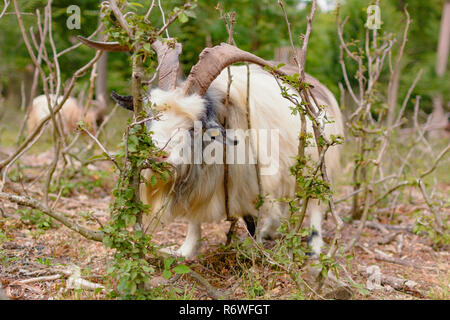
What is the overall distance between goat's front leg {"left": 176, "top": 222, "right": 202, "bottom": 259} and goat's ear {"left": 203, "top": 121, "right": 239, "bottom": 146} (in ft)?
3.79

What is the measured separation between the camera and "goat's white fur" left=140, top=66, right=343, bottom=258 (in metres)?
2.91

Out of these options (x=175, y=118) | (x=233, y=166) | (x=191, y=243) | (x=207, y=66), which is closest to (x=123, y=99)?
(x=175, y=118)

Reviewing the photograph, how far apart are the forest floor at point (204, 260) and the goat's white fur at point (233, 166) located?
31 cm

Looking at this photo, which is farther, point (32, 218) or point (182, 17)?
point (32, 218)

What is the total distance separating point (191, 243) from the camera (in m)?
4.01

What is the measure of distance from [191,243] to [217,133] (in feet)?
4.62

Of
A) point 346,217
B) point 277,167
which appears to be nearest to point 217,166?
point 277,167

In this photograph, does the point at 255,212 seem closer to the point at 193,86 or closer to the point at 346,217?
the point at 193,86

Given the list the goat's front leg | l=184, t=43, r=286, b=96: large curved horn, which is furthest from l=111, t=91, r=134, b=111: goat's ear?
the goat's front leg

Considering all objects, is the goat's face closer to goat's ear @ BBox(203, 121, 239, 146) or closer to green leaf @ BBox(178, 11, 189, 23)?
goat's ear @ BBox(203, 121, 239, 146)

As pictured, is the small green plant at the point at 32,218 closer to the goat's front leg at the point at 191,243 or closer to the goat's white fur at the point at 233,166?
the goat's white fur at the point at 233,166

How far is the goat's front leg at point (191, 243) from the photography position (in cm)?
395

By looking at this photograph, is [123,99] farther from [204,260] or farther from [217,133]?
[204,260]
